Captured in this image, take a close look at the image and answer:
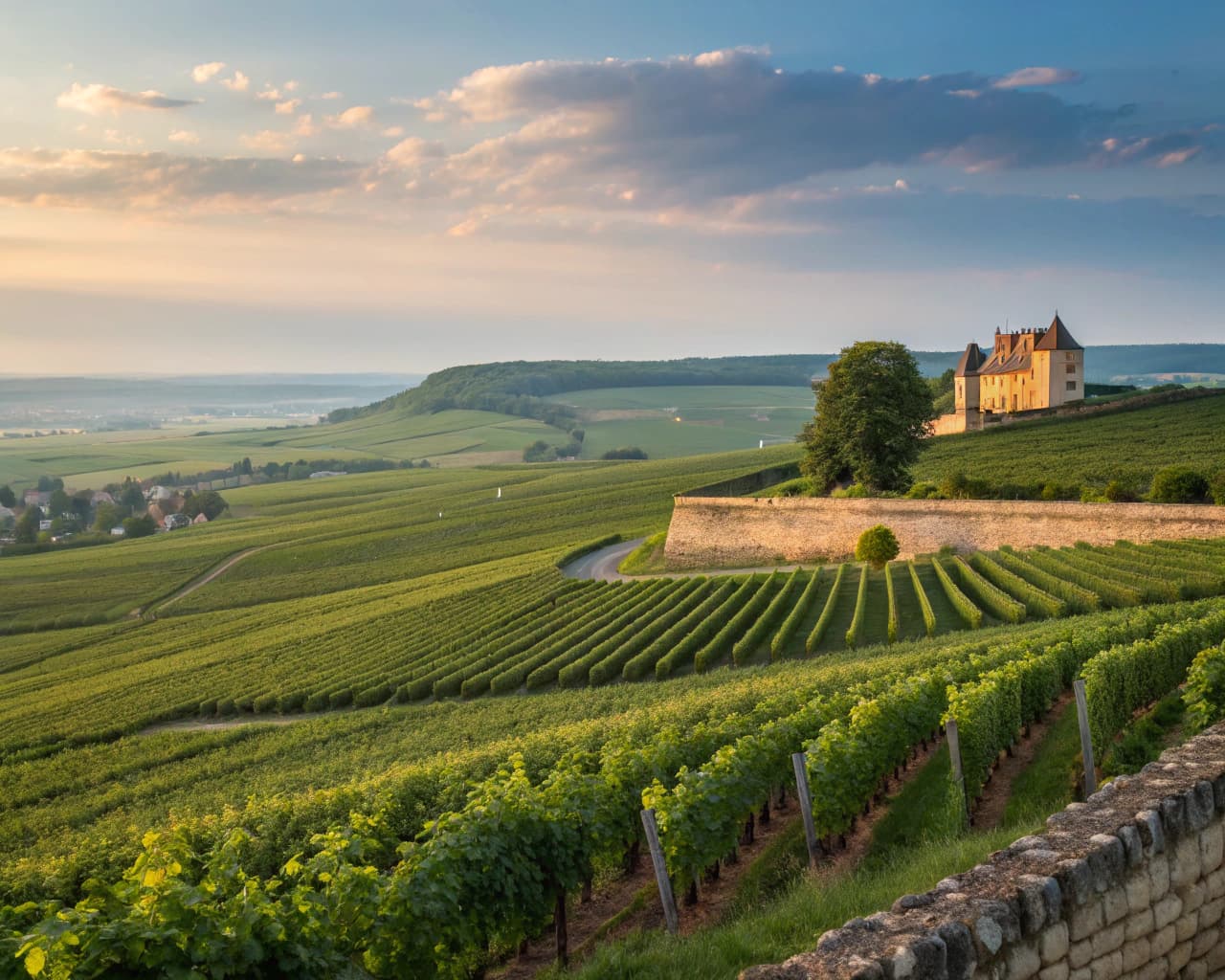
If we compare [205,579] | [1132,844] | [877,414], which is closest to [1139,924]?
[1132,844]

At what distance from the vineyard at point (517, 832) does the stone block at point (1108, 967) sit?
428 centimetres

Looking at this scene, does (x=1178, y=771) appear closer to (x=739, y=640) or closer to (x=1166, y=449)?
(x=739, y=640)

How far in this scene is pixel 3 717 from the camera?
4459 cm

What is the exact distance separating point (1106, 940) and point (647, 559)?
49335 millimetres

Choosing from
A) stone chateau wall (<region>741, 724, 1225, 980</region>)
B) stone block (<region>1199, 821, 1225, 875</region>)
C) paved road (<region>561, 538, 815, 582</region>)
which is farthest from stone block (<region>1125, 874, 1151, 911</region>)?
paved road (<region>561, 538, 815, 582</region>)

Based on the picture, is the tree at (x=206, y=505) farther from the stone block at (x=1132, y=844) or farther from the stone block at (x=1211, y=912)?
the stone block at (x=1132, y=844)

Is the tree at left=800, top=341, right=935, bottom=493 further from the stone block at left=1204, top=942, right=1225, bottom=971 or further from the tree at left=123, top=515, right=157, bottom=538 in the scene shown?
the tree at left=123, top=515, right=157, bottom=538

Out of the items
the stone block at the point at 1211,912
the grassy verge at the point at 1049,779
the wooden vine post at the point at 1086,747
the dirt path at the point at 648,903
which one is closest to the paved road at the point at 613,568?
the grassy verge at the point at 1049,779

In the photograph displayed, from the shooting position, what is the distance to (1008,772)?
44.5 feet

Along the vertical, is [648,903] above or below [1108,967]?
below

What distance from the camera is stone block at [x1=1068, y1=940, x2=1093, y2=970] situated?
6.00m

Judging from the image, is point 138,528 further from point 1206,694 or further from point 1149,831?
point 1149,831

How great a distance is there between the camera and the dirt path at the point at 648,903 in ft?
31.1

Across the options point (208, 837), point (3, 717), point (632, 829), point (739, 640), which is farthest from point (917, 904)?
point (3, 717)
